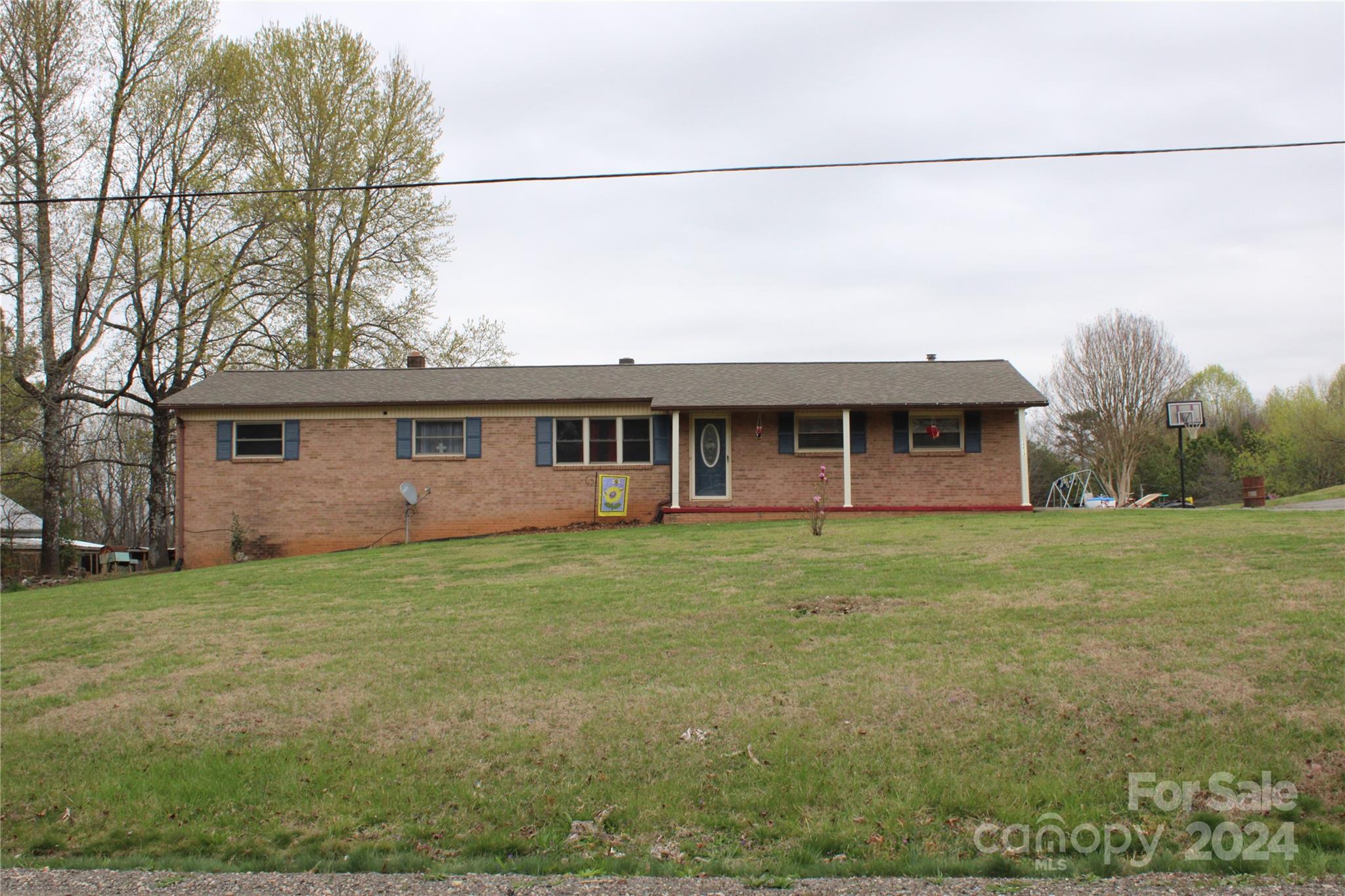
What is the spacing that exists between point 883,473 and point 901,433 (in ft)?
3.14

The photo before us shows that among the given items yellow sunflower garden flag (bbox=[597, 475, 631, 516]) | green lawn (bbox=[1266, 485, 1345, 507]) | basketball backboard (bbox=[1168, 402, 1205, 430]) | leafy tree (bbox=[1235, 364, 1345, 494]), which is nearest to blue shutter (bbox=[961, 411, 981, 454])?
yellow sunflower garden flag (bbox=[597, 475, 631, 516])

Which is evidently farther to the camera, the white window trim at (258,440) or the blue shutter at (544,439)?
the white window trim at (258,440)

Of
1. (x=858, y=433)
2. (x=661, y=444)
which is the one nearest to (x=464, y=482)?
(x=661, y=444)

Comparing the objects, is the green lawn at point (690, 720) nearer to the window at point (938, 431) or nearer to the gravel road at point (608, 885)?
the gravel road at point (608, 885)

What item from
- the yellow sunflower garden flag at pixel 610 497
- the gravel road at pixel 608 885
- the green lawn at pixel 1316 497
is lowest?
the gravel road at pixel 608 885

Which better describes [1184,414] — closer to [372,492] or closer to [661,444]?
[661,444]

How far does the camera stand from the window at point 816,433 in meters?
20.5

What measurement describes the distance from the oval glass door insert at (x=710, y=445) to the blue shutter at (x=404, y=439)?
6.46 metres

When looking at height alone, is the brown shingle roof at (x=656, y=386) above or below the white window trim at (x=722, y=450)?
above

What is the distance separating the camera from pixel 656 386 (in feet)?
69.9

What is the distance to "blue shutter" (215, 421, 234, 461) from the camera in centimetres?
2092

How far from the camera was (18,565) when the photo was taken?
24984 millimetres

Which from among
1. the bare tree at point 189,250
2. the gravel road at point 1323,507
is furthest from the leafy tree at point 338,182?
the gravel road at point 1323,507

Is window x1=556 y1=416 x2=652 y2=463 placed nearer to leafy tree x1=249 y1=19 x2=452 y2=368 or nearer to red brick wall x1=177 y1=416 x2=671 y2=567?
red brick wall x1=177 y1=416 x2=671 y2=567
